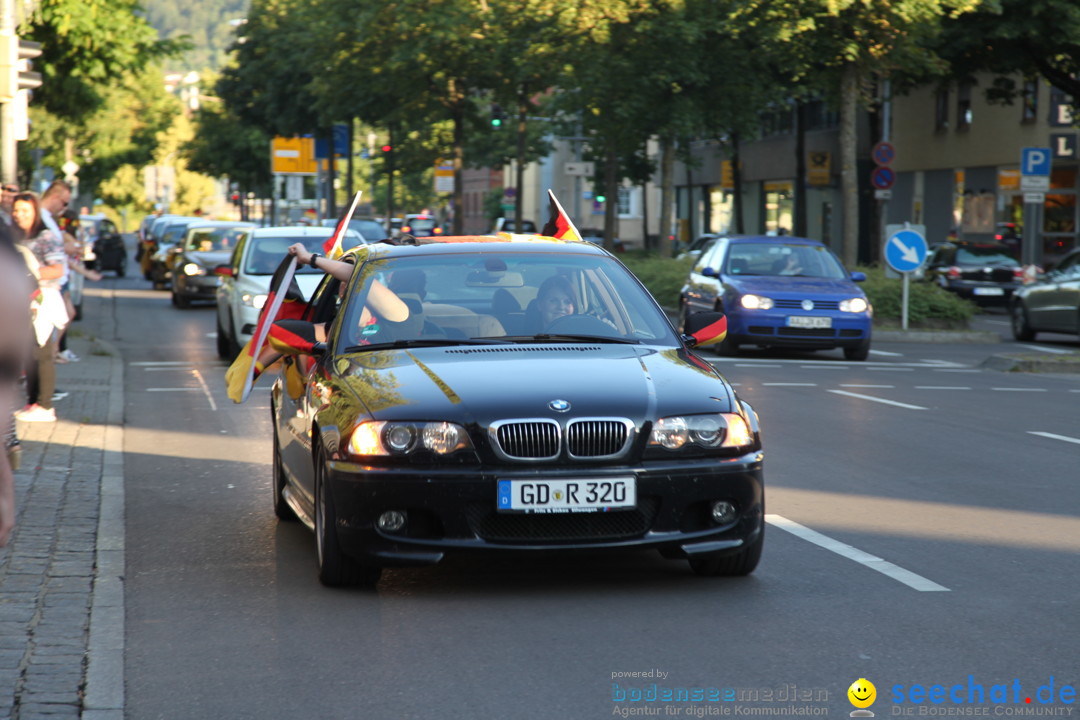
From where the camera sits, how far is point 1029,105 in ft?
151

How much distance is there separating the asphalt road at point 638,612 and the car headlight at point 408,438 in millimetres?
607

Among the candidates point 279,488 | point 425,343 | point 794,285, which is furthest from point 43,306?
point 794,285

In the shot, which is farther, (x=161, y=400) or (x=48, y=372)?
(x=161, y=400)

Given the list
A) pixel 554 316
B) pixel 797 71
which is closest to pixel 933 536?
pixel 554 316

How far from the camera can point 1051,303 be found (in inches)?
1010

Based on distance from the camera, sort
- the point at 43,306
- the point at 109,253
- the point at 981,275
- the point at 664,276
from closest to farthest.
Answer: the point at 43,306, the point at 664,276, the point at 981,275, the point at 109,253

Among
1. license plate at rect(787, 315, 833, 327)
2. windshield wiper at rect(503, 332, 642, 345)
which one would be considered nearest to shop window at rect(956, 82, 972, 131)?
license plate at rect(787, 315, 833, 327)

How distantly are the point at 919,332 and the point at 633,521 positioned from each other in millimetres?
20722

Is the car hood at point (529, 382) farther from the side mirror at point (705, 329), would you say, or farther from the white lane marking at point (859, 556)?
the white lane marking at point (859, 556)

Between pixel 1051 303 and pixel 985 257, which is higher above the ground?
pixel 985 257

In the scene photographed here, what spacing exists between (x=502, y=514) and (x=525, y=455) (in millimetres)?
239

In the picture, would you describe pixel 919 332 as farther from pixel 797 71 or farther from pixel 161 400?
pixel 161 400

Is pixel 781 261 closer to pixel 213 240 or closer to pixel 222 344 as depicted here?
pixel 222 344

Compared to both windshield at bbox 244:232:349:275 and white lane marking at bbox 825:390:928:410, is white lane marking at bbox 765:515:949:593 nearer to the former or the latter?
white lane marking at bbox 825:390:928:410
